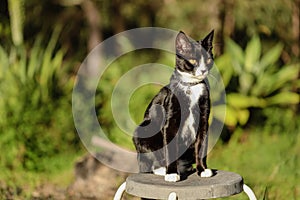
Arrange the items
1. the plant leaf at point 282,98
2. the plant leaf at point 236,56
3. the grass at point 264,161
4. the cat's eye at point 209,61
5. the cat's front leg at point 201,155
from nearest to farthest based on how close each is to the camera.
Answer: the cat's eye at point 209,61 → the cat's front leg at point 201,155 → the grass at point 264,161 → the plant leaf at point 282,98 → the plant leaf at point 236,56

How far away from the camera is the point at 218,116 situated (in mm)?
6004

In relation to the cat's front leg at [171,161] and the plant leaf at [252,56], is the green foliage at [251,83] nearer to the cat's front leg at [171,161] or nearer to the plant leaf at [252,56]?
the plant leaf at [252,56]

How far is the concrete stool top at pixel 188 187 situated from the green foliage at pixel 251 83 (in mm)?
3229

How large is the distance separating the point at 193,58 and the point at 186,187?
0.56 metres

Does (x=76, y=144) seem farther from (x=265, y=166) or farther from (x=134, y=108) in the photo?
(x=265, y=166)

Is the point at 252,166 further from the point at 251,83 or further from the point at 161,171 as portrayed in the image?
the point at 161,171

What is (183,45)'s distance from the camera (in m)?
2.84

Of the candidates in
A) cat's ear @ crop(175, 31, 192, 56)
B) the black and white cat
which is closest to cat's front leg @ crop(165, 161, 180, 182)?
the black and white cat

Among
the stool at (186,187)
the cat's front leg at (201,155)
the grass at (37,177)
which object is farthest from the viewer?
the grass at (37,177)

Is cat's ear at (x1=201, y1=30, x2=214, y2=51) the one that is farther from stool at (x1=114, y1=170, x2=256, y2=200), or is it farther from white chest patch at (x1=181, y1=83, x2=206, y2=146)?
stool at (x1=114, y1=170, x2=256, y2=200)

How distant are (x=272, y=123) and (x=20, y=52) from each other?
2.78 meters

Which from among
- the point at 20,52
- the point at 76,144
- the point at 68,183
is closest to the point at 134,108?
the point at 76,144

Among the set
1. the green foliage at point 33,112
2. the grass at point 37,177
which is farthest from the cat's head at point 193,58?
the green foliage at point 33,112

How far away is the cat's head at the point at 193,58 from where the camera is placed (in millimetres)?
2814
